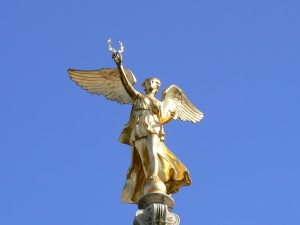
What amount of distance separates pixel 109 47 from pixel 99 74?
209cm

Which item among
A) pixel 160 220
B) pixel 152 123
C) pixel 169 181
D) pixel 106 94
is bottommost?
pixel 160 220

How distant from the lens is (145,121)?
23578 mm

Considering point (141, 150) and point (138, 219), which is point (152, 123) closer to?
point (141, 150)

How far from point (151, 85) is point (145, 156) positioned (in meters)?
2.10

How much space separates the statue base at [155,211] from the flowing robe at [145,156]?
2.90ft

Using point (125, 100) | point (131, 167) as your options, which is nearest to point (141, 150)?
point (131, 167)

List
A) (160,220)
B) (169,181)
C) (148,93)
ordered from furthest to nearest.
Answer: (148,93) < (169,181) < (160,220)

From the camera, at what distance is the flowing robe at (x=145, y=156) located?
75.5 feet

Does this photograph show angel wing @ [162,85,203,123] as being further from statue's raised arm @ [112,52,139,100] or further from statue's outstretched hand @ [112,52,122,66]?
statue's outstretched hand @ [112,52,122,66]

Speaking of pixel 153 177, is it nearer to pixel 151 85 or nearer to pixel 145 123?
pixel 145 123

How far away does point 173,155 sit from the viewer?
76.9 ft

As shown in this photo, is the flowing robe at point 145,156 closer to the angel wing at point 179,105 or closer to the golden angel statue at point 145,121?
the golden angel statue at point 145,121

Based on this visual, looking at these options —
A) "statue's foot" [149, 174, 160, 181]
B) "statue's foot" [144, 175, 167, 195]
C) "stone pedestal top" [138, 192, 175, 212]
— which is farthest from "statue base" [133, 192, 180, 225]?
"statue's foot" [149, 174, 160, 181]

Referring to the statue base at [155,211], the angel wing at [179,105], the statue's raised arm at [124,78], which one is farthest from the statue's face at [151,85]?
the statue base at [155,211]
